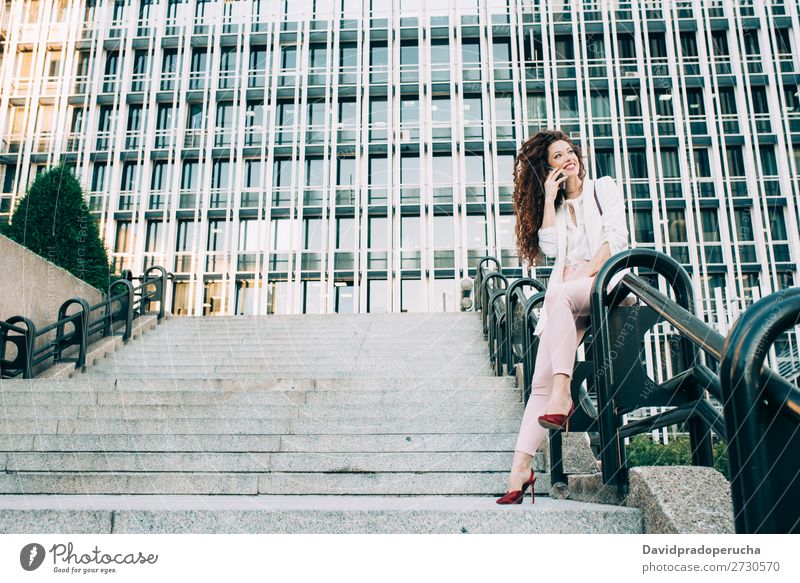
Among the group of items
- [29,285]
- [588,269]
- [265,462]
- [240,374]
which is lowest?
[265,462]

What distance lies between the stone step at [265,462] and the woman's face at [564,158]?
1.55 m

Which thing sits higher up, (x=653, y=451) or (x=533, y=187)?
(x=533, y=187)

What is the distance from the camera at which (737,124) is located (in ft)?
82.3

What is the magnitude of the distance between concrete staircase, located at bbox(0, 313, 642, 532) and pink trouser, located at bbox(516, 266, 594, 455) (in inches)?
11.6

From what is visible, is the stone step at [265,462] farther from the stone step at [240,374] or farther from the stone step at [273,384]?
the stone step at [240,374]

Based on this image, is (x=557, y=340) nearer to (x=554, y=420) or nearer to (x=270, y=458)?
(x=554, y=420)

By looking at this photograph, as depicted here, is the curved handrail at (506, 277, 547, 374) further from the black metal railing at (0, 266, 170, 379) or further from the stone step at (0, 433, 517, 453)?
the black metal railing at (0, 266, 170, 379)

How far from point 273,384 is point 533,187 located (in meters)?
3.04

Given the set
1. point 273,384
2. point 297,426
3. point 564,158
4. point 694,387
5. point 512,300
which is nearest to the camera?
point 694,387

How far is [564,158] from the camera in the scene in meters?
3.17

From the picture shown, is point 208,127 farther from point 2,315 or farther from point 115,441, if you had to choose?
point 115,441

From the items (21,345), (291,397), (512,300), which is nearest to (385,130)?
(21,345)

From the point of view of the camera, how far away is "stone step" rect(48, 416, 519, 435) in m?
4.30

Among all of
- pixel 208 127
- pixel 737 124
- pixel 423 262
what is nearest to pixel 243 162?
pixel 208 127
